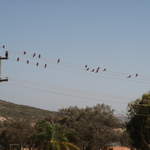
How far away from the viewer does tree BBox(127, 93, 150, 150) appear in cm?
7588

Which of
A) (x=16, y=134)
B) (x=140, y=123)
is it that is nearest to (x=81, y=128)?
(x=16, y=134)

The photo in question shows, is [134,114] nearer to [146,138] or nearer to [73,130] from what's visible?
[146,138]

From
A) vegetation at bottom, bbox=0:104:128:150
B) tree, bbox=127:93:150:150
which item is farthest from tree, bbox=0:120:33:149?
tree, bbox=127:93:150:150

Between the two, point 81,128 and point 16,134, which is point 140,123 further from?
point 16,134

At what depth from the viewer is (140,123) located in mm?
76750

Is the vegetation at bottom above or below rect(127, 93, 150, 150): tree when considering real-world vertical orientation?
below

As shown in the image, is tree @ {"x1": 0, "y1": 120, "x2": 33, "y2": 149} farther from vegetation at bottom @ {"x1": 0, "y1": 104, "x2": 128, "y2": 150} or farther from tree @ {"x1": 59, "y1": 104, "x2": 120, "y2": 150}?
tree @ {"x1": 59, "y1": 104, "x2": 120, "y2": 150}

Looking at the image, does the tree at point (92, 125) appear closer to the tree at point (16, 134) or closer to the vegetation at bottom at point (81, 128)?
the vegetation at bottom at point (81, 128)

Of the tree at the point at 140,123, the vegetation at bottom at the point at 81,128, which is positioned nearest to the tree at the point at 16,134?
the vegetation at bottom at the point at 81,128

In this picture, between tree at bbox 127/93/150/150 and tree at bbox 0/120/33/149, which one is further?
tree at bbox 0/120/33/149

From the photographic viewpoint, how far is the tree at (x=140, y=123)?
75875 mm

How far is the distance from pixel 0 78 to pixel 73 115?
64397 millimetres

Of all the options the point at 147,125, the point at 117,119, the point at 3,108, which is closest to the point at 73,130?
the point at 117,119

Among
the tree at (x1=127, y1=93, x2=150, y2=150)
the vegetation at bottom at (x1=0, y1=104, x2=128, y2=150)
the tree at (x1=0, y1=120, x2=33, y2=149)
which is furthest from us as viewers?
the tree at (x1=0, y1=120, x2=33, y2=149)
